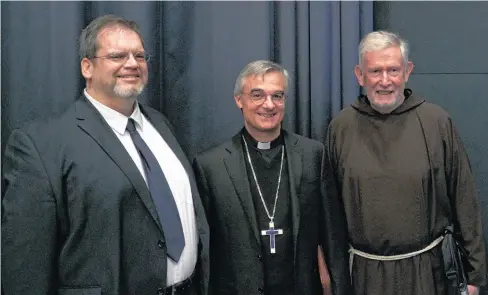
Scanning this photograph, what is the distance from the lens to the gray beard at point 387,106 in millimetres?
2219

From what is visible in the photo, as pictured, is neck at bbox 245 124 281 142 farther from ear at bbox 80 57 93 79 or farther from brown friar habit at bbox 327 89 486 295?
ear at bbox 80 57 93 79

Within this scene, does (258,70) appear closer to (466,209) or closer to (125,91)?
(125,91)

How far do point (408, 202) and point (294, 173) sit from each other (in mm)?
447

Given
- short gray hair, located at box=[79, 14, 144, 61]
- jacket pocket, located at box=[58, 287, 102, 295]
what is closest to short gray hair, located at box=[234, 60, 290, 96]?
short gray hair, located at box=[79, 14, 144, 61]

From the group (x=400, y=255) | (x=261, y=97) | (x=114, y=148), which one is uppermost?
(x=261, y=97)

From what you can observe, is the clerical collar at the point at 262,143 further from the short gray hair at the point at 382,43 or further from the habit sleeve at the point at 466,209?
the habit sleeve at the point at 466,209

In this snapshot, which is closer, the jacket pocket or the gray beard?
the jacket pocket

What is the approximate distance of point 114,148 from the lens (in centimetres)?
180

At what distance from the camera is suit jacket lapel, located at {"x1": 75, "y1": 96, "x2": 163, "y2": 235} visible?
1785 millimetres

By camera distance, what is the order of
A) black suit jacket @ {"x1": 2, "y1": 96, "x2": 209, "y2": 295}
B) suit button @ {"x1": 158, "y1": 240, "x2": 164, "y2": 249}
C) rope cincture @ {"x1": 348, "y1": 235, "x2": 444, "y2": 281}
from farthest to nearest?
rope cincture @ {"x1": 348, "y1": 235, "x2": 444, "y2": 281} → suit button @ {"x1": 158, "y1": 240, "x2": 164, "y2": 249} → black suit jacket @ {"x1": 2, "y1": 96, "x2": 209, "y2": 295}

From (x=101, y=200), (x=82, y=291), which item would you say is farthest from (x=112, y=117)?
(x=82, y=291)

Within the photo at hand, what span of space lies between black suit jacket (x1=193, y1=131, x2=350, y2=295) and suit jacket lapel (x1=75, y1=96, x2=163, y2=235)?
35cm

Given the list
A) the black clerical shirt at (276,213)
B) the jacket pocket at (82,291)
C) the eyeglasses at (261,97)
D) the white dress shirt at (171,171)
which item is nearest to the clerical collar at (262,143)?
the black clerical shirt at (276,213)

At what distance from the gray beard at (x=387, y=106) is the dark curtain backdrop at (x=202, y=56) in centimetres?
39
